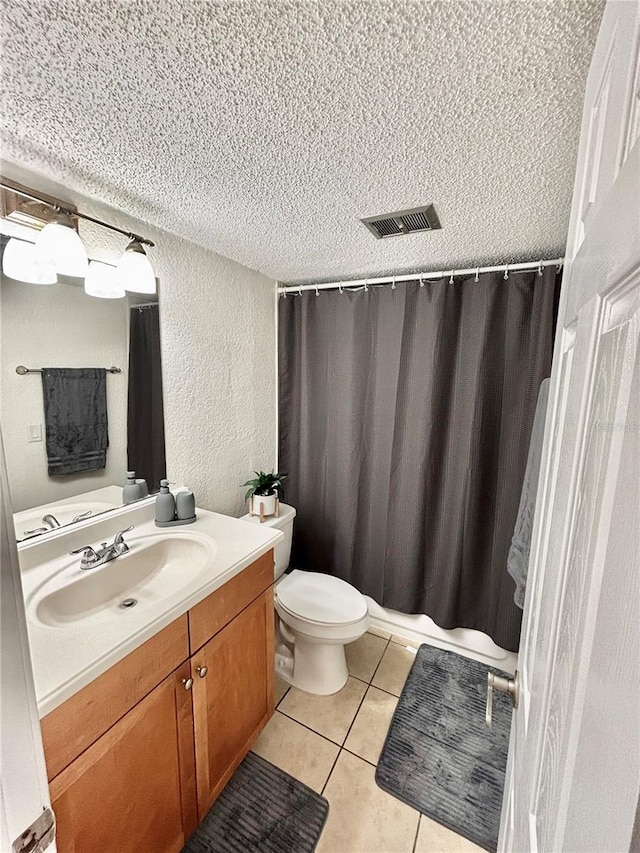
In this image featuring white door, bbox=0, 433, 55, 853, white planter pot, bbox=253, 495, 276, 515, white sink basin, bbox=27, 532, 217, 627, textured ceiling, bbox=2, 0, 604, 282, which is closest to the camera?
white door, bbox=0, 433, 55, 853

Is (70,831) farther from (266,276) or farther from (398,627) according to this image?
(266,276)

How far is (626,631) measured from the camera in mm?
262

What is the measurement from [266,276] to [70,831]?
2.21m

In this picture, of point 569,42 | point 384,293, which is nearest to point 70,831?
point 569,42

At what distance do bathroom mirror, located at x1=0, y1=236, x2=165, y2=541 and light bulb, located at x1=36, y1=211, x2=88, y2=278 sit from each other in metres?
0.07

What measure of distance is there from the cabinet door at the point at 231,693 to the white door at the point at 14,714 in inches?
26.8

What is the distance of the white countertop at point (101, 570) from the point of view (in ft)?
2.41

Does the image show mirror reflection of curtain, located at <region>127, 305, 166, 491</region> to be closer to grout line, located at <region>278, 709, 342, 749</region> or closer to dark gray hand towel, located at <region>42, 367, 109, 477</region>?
dark gray hand towel, located at <region>42, 367, 109, 477</region>

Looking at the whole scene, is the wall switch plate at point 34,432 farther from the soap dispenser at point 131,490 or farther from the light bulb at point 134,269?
the light bulb at point 134,269

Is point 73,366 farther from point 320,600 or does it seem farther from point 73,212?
point 320,600

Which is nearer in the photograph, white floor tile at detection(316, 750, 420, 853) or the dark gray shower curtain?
white floor tile at detection(316, 750, 420, 853)

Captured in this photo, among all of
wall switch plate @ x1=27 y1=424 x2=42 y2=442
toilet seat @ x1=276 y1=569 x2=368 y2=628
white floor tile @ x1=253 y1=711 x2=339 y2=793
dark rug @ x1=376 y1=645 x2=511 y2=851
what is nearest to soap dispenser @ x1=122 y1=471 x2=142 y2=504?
wall switch plate @ x1=27 y1=424 x2=42 y2=442

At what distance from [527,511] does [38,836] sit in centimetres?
155

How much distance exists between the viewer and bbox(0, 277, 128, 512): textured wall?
105 centimetres
